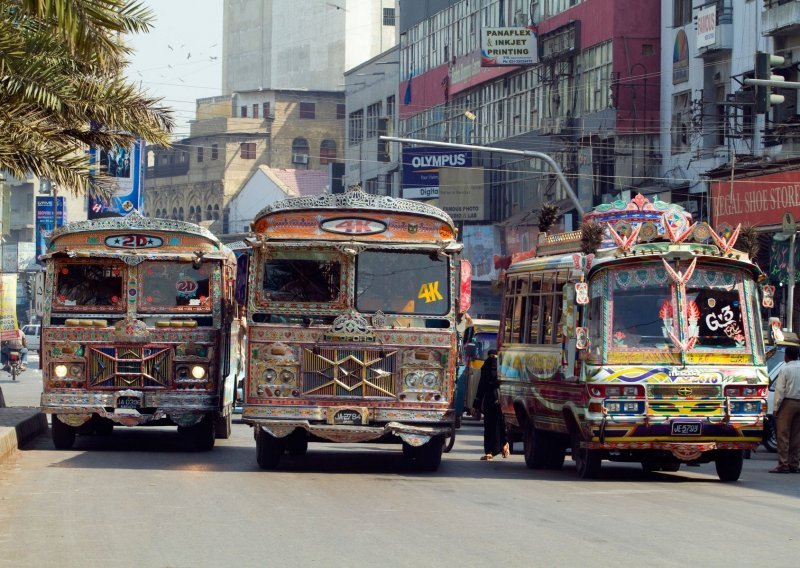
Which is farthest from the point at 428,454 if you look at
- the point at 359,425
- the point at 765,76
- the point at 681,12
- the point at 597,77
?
the point at 597,77

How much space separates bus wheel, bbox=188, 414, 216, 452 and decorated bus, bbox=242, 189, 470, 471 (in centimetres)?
341

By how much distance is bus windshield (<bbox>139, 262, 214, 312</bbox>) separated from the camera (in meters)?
20.6

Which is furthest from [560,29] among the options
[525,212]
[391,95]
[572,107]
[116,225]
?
[116,225]

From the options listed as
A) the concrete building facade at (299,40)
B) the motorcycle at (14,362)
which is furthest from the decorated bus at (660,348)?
the concrete building facade at (299,40)

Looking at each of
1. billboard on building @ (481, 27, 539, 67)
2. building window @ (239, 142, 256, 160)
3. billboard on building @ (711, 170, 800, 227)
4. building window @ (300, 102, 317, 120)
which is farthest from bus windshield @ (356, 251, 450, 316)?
building window @ (239, 142, 256, 160)

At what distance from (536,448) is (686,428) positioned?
3.13 meters

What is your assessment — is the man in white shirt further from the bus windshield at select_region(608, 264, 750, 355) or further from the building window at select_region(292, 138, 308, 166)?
the building window at select_region(292, 138, 308, 166)

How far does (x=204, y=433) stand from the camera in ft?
69.3

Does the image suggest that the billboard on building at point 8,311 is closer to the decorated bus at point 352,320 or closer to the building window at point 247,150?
the decorated bus at point 352,320

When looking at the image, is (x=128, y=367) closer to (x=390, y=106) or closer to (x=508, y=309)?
(x=508, y=309)

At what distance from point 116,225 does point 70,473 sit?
477cm

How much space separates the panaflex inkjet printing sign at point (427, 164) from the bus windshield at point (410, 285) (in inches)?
1800

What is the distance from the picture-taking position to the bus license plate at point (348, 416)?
56.2 ft

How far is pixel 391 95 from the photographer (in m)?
83.6
